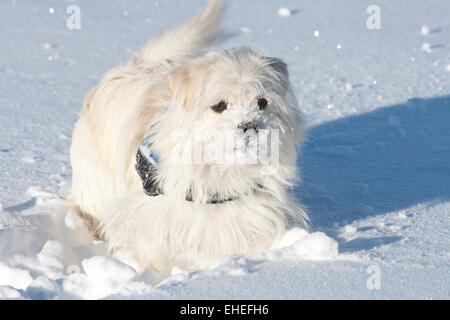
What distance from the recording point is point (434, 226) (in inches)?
107

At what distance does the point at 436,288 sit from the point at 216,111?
0.96m

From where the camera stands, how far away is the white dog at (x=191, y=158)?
92.9 inches

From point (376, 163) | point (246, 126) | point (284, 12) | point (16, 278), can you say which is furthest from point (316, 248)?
point (284, 12)

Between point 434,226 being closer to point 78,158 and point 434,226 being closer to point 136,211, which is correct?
point 136,211

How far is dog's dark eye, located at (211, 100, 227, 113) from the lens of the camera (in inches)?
92.2

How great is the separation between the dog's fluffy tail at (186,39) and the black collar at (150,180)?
68 centimetres

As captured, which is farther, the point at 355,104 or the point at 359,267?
the point at 355,104

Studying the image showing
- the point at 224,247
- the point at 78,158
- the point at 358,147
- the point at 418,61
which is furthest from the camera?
the point at 418,61

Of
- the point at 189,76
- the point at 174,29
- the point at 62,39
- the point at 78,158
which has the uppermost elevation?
the point at 62,39

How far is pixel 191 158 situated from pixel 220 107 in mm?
225

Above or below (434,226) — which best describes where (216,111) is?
above

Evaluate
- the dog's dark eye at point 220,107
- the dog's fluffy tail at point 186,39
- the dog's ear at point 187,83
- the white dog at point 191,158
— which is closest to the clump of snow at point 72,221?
the white dog at point 191,158

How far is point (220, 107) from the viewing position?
2.35 metres
